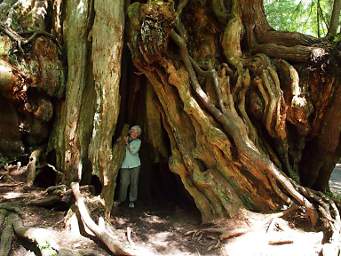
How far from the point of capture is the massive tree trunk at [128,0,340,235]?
472cm

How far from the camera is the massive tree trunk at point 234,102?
4.72m

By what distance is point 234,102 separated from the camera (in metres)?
5.20

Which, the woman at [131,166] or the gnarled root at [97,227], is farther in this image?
the woman at [131,166]

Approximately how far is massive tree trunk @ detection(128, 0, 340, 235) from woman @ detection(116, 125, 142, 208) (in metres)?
0.47

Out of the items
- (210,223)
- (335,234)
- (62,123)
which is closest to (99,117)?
(62,123)

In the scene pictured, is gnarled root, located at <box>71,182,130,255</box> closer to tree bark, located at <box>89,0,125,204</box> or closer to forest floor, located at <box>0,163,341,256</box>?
forest floor, located at <box>0,163,341,256</box>

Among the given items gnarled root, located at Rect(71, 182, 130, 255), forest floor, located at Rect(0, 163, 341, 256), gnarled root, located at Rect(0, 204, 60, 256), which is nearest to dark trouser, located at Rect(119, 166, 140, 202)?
forest floor, located at Rect(0, 163, 341, 256)

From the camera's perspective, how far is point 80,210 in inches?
167

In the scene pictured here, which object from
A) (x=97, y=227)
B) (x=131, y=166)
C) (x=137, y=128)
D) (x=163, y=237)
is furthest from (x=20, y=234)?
(x=137, y=128)

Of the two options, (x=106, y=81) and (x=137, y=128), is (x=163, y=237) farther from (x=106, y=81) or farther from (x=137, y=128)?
(x=106, y=81)

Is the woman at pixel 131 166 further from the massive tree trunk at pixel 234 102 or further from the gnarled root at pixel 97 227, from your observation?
the gnarled root at pixel 97 227

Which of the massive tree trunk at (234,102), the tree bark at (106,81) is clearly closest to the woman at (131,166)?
the tree bark at (106,81)

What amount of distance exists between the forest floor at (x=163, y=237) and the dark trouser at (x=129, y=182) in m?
0.43

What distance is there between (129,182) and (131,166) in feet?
1.13
